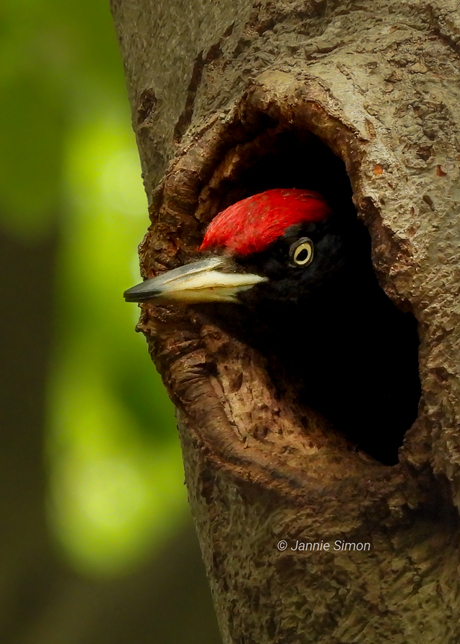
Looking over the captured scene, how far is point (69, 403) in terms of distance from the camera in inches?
117

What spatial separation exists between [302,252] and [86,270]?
1.11m

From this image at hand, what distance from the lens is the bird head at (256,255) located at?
169 cm

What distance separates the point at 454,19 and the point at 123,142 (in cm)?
147

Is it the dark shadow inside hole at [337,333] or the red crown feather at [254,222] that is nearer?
the red crown feather at [254,222]

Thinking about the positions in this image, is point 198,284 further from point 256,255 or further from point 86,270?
point 86,270

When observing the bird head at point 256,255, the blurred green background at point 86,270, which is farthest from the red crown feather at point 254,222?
the blurred green background at point 86,270

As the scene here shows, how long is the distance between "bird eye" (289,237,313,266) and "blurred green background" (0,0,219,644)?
2.36 feet

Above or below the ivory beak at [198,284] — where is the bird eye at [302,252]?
above

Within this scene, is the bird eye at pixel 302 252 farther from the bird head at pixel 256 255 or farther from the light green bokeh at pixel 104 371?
the light green bokeh at pixel 104 371

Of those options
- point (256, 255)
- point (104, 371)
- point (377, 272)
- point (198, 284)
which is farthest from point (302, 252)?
point (104, 371)

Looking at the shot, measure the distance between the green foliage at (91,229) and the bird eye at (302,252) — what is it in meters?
0.81

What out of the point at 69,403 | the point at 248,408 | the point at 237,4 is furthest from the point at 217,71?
the point at 69,403

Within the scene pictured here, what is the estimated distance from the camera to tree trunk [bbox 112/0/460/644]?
4.43 ft

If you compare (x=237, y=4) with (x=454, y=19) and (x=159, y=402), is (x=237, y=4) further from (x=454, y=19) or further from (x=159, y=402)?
(x=159, y=402)
